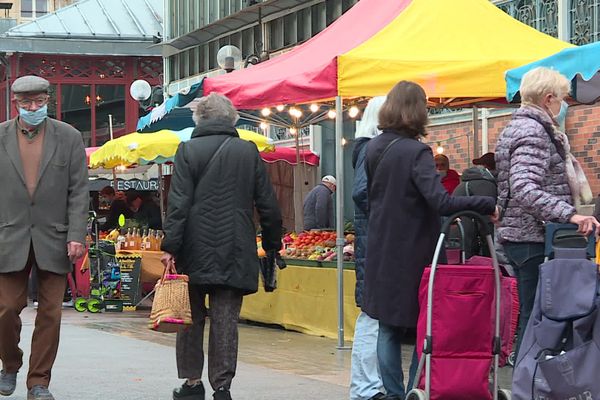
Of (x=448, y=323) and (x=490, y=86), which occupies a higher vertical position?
(x=490, y=86)

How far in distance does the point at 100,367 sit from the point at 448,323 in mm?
4021

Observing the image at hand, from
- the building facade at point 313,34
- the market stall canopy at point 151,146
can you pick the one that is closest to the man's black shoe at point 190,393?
the building facade at point 313,34

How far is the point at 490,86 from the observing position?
11.7 metres

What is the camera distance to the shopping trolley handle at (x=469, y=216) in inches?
265

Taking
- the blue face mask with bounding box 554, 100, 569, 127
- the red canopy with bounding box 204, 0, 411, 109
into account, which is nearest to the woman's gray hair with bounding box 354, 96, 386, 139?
the blue face mask with bounding box 554, 100, 569, 127

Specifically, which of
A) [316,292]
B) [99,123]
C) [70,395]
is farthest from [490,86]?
[99,123]

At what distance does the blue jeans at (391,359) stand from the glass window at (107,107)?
37.0 metres

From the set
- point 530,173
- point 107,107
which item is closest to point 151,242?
point 530,173

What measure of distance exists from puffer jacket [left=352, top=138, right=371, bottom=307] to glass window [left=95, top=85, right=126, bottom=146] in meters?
35.9

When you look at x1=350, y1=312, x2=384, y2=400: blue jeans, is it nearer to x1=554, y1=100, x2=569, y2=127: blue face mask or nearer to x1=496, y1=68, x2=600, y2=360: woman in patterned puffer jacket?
x1=496, y1=68, x2=600, y2=360: woman in patterned puffer jacket

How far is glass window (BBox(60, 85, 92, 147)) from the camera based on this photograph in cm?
4344

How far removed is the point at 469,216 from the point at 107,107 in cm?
3789

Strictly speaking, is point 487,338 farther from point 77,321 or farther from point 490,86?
point 77,321

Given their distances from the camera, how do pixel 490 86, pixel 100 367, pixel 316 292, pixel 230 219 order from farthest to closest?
pixel 316 292
pixel 490 86
pixel 100 367
pixel 230 219
